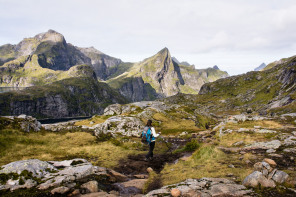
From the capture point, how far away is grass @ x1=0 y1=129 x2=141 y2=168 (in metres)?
19.5

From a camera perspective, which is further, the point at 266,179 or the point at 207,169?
the point at 207,169

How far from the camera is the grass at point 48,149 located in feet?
64.1

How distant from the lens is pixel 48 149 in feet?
76.0

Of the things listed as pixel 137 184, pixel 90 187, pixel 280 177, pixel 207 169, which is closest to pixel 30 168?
pixel 90 187

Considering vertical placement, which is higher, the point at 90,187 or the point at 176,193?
the point at 176,193

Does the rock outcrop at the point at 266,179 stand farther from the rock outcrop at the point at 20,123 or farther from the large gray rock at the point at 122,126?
the large gray rock at the point at 122,126

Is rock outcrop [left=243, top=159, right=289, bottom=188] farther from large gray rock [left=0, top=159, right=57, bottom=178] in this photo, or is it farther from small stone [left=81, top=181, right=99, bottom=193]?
large gray rock [left=0, top=159, right=57, bottom=178]

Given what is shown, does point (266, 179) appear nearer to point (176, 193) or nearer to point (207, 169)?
point (207, 169)

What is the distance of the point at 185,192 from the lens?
9.64 metres

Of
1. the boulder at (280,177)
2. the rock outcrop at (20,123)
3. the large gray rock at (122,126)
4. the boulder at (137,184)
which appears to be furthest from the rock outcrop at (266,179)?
the large gray rock at (122,126)

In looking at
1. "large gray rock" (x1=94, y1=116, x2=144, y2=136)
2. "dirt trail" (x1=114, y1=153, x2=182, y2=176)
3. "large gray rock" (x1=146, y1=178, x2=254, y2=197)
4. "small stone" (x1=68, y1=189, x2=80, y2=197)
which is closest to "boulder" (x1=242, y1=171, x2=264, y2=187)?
"large gray rock" (x1=146, y1=178, x2=254, y2=197)

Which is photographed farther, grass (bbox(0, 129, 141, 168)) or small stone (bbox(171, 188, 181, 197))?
grass (bbox(0, 129, 141, 168))

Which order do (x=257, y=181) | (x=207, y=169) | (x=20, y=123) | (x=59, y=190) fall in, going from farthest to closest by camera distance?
(x=20, y=123)
(x=207, y=169)
(x=59, y=190)
(x=257, y=181)

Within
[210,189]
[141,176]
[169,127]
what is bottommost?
[169,127]
